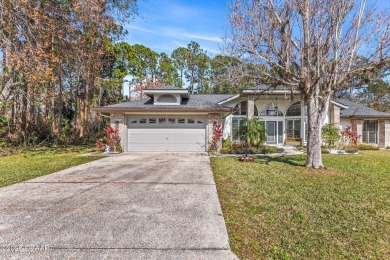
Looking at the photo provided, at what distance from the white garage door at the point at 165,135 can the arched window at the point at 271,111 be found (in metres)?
5.87

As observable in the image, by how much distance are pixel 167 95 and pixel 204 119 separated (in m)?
2.85

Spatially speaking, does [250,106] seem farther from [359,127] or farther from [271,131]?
[359,127]

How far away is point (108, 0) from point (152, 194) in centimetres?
1637

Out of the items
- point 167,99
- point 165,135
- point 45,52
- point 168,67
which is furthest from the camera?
point 168,67

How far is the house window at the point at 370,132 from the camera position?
1581cm

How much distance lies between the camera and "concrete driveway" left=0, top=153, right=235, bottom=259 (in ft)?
8.80

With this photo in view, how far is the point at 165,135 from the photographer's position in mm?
12438

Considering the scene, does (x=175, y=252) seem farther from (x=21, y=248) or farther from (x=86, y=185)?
(x=86, y=185)

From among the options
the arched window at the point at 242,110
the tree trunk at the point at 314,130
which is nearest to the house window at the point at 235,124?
the arched window at the point at 242,110

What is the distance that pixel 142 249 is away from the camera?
106 inches

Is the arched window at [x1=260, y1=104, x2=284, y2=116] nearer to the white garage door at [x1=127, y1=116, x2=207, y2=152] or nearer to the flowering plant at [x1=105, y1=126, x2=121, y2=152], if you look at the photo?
the white garage door at [x1=127, y1=116, x2=207, y2=152]

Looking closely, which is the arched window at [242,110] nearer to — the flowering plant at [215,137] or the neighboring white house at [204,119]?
the neighboring white house at [204,119]

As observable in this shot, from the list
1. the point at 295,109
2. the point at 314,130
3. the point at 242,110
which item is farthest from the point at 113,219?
the point at 295,109

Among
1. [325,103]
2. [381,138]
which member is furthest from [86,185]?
[381,138]
